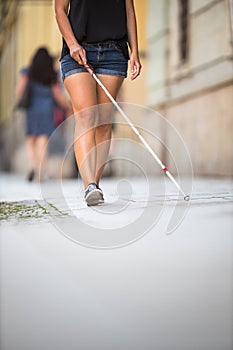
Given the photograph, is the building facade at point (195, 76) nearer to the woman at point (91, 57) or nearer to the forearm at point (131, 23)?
the forearm at point (131, 23)

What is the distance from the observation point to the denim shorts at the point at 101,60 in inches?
133

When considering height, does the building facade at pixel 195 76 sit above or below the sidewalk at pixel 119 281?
above

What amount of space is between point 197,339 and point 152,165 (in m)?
7.61

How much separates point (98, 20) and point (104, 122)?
607mm

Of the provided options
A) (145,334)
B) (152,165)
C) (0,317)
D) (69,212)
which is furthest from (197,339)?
(152,165)

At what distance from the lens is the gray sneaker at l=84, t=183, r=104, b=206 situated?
331 centimetres

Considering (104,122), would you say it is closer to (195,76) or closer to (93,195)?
(93,195)

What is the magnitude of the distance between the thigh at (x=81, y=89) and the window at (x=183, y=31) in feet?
17.1

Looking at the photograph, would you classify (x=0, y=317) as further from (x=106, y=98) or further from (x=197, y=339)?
(x=106, y=98)

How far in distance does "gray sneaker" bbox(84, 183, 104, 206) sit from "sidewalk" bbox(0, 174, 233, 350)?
8.7 inches

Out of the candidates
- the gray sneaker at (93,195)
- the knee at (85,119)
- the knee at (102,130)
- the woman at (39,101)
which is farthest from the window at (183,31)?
the gray sneaker at (93,195)

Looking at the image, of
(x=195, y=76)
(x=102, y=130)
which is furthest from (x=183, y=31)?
(x=102, y=130)

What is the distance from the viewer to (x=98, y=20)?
130 inches

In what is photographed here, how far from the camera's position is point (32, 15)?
46.0ft
